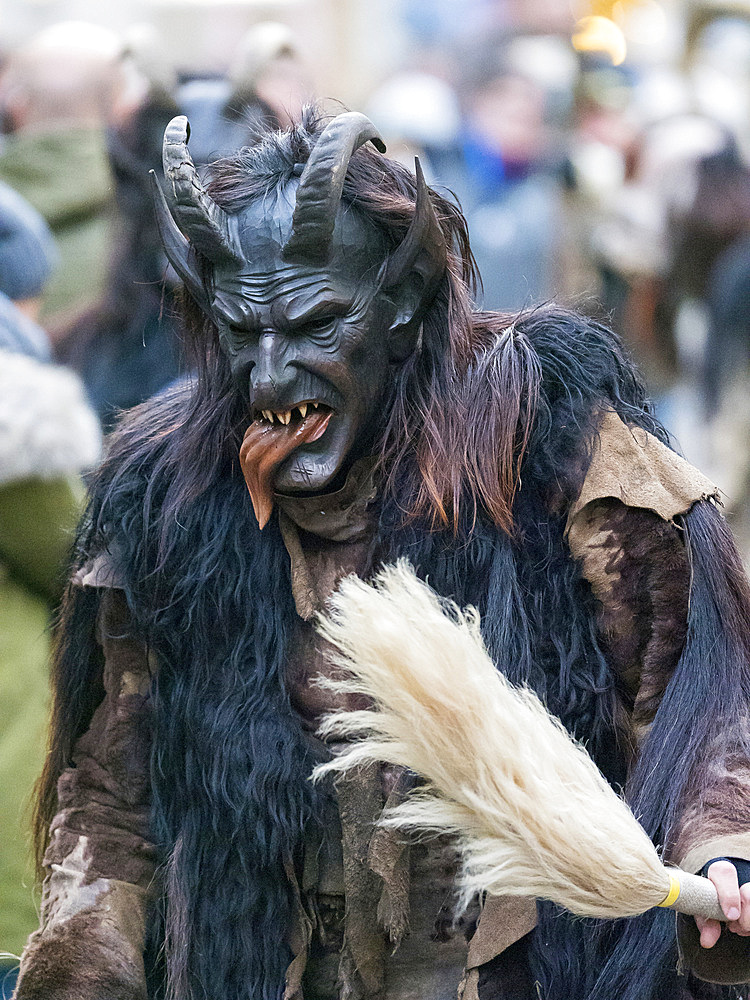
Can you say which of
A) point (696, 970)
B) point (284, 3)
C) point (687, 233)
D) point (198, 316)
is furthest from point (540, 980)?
point (284, 3)

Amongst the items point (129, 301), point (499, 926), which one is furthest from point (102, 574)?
point (129, 301)

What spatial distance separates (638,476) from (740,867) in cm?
66

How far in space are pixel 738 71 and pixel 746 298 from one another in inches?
159

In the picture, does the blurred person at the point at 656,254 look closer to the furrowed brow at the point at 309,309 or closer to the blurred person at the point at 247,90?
the blurred person at the point at 247,90

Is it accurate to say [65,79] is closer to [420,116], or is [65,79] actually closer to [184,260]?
[420,116]

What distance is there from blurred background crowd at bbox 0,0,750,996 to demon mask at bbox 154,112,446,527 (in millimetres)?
342

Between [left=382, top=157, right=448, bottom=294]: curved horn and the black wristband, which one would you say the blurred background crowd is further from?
the black wristband

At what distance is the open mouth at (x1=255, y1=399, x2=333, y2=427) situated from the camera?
2.38 metres

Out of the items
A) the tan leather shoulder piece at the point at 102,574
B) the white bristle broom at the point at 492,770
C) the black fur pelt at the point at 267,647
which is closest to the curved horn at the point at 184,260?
the black fur pelt at the point at 267,647

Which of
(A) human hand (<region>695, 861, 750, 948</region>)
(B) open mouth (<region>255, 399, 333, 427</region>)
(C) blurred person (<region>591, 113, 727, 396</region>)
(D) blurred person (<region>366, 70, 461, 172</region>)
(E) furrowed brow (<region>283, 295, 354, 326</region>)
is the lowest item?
(C) blurred person (<region>591, 113, 727, 396</region>)

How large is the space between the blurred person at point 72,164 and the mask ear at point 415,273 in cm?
294

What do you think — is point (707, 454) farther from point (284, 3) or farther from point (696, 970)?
point (284, 3)

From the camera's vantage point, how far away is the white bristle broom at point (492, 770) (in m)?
1.96

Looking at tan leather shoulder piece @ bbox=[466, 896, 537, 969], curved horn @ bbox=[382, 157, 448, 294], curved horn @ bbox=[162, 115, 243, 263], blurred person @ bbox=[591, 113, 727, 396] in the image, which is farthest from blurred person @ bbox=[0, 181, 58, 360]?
blurred person @ bbox=[591, 113, 727, 396]
